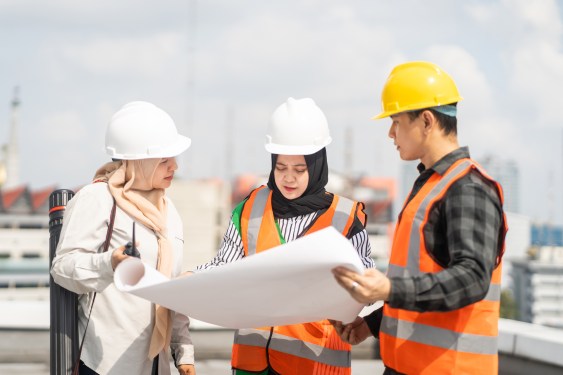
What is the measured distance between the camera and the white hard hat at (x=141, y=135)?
308 centimetres

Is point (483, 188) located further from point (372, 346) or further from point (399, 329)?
point (372, 346)

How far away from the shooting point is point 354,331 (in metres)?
3.04

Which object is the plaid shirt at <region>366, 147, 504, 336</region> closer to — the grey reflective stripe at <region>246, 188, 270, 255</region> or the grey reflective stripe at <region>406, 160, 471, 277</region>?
the grey reflective stripe at <region>406, 160, 471, 277</region>

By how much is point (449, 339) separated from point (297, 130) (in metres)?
1.23

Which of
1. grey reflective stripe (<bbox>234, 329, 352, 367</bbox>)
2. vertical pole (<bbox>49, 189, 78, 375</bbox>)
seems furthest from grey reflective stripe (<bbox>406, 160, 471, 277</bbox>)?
vertical pole (<bbox>49, 189, 78, 375</bbox>)

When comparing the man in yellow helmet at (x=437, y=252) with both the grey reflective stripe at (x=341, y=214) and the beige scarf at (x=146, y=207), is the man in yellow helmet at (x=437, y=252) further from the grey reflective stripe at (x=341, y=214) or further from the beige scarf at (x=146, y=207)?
the beige scarf at (x=146, y=207)

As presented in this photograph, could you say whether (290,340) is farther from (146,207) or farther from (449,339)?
(449,339)

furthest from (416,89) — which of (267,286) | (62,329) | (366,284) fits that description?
(62,329)

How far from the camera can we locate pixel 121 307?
3.09 m

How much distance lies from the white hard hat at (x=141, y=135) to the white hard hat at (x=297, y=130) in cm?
43

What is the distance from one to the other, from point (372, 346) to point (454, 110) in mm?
4055

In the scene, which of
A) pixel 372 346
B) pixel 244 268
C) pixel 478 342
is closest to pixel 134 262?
pixel 244 268

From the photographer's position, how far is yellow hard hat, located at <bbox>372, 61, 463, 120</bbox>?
2.58 meters

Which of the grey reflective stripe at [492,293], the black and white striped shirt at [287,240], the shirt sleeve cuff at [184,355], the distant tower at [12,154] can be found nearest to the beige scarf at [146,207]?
the shirt sleeve cuff at [184,355]
